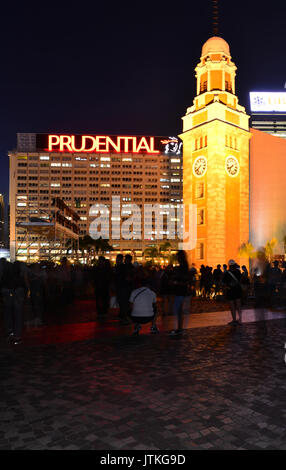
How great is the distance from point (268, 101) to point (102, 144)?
52883mm

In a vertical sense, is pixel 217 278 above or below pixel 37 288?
below

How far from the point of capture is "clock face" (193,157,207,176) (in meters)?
45.6

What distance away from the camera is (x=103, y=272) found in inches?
473

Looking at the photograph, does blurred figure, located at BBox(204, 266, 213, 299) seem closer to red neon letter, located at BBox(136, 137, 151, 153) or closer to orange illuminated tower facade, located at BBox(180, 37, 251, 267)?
orange illuminated tower facade, located at BBox(180, 37, 251, 267)

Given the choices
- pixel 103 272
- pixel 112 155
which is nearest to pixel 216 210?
pixel 103 272

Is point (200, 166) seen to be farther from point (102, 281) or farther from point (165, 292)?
point (102, 281)

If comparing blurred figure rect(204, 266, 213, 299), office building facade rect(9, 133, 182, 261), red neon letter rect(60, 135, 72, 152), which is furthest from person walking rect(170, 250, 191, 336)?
office building facade rect(9, 133, 182, 261)

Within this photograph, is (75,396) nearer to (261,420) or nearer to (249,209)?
(261,420)

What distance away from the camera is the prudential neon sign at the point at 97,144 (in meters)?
107

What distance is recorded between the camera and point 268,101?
64938 millimetres

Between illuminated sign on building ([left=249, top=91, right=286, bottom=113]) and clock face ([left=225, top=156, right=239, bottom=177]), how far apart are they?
21.2m

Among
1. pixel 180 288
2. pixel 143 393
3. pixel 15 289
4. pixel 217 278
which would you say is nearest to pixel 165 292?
pixel 180 288

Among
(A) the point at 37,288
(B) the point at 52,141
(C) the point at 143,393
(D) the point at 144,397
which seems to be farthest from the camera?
(B) the point at 52,141

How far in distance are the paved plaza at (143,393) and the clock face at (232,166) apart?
38236mm
